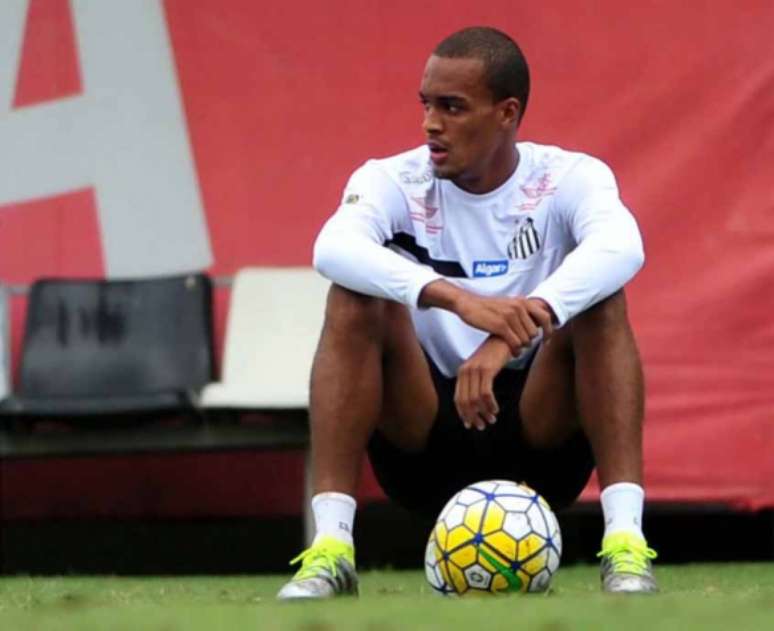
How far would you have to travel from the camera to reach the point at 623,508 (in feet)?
14.8

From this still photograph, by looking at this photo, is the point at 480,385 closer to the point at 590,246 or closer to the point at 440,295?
the point at 440,295

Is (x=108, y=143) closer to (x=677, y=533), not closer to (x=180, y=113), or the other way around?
(x=180, y=113)

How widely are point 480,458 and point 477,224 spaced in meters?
0.53

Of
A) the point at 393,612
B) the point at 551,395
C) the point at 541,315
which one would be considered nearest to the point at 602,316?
the point at 541,315

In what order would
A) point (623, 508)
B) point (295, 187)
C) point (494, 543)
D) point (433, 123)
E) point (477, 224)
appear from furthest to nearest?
point (295, 187), point (477, 224), point (433, 123), point (623, 508), point (494, 543)

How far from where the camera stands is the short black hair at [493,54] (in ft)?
15.8

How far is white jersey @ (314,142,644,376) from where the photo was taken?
15.7 feet

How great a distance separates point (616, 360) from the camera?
14.8ft

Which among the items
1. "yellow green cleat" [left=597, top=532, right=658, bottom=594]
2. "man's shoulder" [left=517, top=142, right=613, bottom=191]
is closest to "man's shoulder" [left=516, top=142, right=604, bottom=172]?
"man's shoulder" [left=517, top=142, right=613, bottom=191]

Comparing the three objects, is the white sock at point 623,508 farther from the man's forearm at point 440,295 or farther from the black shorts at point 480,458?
the man's forearm at point 440,295

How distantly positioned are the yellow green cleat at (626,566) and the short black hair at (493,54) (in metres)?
1.05

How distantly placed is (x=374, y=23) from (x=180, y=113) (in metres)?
0.73

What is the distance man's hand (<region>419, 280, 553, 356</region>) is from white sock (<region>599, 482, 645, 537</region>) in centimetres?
35

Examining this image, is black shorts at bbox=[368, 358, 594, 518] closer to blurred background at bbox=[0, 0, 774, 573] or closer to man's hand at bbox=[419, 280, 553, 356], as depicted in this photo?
man's hand at bbox=[419, 280, 553, 356]
